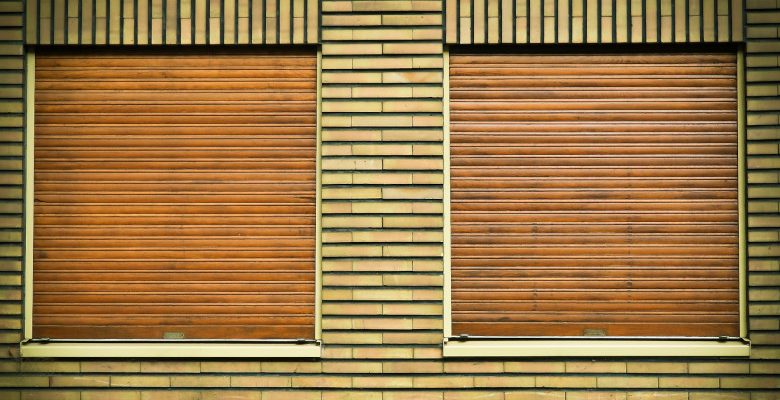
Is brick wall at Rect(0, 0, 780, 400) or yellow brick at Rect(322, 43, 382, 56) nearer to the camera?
brick wall at Rect(0, 0, 780, 400)

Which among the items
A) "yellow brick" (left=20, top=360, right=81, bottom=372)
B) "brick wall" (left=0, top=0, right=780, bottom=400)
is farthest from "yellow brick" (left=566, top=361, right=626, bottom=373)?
"yellow brick" (left=20, top=360, right=81, bottom=372)

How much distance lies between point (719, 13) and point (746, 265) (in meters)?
1.82

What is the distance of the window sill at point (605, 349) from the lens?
202 inches

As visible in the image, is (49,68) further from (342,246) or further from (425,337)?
(425,337)

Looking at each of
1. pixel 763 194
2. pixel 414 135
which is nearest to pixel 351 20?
pixel 414 135

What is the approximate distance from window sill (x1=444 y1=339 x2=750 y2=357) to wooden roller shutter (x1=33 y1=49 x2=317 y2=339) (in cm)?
124

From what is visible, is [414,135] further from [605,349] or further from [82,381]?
[82,381]

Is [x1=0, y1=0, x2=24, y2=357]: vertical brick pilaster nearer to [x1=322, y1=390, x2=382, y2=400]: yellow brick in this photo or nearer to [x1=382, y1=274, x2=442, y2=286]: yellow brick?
[x1=322, y1=390, x2=382, y2=400]: yellow brick

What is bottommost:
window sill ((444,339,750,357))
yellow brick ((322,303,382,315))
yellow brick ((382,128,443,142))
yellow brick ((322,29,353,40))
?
window sill ((444,339,750,357))

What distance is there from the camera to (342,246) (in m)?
5.19

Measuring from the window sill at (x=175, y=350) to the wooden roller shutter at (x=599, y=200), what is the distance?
3.88 feet

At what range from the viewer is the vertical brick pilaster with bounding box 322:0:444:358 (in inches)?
204

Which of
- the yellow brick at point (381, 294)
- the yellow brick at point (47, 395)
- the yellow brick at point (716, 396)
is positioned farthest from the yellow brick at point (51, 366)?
the yellow brick at point (716, 396)

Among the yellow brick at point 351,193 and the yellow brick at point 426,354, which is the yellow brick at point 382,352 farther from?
the yellow brick at point 351,193
